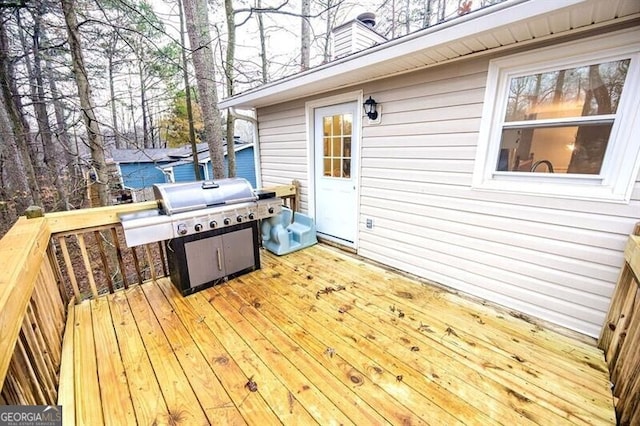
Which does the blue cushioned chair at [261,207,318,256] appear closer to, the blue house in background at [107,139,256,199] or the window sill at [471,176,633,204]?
the window sill at [471,176,633,204]

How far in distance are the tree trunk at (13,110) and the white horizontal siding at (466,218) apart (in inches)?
220

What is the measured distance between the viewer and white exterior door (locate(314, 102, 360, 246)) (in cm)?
340

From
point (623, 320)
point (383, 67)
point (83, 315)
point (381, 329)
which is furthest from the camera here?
point (383, 67)

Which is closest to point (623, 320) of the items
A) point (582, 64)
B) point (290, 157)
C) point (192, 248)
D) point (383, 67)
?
point (582, 64)

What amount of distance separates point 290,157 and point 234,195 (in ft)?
5.57

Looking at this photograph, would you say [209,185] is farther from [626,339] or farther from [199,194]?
[626,339]

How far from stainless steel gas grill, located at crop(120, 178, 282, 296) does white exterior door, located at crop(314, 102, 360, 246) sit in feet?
3.37

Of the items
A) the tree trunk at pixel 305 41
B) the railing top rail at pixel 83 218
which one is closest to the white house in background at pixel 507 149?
the railing top rail at pixel 83 218

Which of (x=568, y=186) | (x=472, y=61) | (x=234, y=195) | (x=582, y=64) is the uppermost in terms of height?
(x=472, y=61)

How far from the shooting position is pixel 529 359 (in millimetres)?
1815

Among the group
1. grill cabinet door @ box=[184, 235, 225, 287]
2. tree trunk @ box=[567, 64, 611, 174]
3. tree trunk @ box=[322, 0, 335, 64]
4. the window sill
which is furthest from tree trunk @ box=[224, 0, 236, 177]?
tree trunk @ box=[567, 64, 611, 174]

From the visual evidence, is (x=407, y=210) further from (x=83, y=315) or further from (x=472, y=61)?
(x=83, y=315)

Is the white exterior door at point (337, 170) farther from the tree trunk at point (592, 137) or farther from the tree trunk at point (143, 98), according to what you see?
the tree trunk at point (143, 98)

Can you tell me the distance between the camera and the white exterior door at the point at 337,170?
340 centimetres
